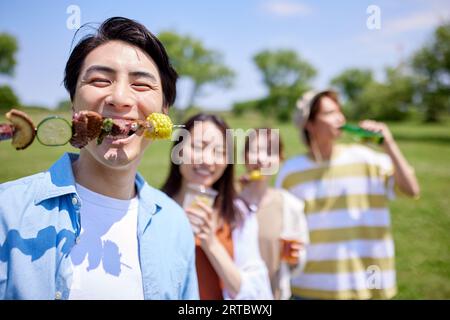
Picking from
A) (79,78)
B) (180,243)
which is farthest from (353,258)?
(79,78)

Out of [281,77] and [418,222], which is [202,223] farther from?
[281,77]

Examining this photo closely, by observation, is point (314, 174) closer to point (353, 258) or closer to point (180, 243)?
point (353, 258)

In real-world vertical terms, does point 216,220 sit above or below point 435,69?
below

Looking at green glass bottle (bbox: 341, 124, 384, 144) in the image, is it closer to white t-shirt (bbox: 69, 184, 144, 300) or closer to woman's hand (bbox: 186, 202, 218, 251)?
woman's hand (bbox: 186, 202, 218, 251)

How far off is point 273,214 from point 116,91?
1798mm

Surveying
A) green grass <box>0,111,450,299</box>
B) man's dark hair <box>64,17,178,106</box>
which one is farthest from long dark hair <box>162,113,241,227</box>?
man's dark hair <box>64,17,178,106</box>

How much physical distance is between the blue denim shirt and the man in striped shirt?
1.68m

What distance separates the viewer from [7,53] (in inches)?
1116

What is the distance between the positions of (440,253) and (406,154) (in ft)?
50.6

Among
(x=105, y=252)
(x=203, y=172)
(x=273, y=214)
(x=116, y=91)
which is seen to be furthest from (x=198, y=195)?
(x=116, y=91)

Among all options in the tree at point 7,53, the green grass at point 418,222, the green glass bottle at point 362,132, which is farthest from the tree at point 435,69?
the tree at point 7,53

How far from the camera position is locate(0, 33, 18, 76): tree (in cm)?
2648

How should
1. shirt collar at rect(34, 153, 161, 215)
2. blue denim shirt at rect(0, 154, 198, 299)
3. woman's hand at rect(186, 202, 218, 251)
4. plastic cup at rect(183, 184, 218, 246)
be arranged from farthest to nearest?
plastic cup at rect(183, 184, 218, 246), woman's hand at rect(186, 202, 218, 251), shirt collar at rect(34, 153, 161, 215), blue denim shirt at rect(0, 154, 198, 299)

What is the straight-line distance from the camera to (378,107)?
3866 centimetres
